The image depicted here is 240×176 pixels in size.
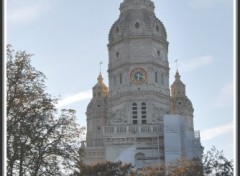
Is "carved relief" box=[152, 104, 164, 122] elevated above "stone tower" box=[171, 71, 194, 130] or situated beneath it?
situated beneath

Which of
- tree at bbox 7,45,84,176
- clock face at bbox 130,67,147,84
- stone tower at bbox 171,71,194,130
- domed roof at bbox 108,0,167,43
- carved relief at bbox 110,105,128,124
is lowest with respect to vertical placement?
tree at bbox 7,45,84,176

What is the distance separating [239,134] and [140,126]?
2878 inches

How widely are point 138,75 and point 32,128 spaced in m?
63.4

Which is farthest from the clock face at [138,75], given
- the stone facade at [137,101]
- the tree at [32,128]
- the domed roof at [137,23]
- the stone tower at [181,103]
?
the tree at [32,128]

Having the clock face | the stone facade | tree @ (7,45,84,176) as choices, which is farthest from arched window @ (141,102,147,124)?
tree @ (7,45,84,176)

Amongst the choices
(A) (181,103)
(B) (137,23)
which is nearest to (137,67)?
(B) (137,23)

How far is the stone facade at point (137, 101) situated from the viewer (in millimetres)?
82312

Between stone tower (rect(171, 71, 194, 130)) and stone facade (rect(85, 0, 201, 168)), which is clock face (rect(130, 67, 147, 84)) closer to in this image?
stone facade (rect(85, 0, 201, 168))

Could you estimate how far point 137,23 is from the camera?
9356 cm

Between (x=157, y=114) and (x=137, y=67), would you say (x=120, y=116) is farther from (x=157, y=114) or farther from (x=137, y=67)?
(x=137, y=67)

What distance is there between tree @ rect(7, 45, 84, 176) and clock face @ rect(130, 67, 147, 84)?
194ft

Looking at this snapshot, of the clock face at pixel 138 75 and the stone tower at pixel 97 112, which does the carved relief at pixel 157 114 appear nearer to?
the clock face at pixel 138 75

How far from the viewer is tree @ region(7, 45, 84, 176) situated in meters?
25.6

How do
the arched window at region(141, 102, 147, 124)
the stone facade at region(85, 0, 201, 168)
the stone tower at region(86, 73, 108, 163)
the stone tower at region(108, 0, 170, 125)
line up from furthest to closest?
1. the stone tower at region(86, 73, 108, 163)
2. the stone tower at region(108, 0, 170, 125)
3. the arched window at region(141, 102, 147, 124)
4. the stone facade at region(85, 0, 201, 168)
